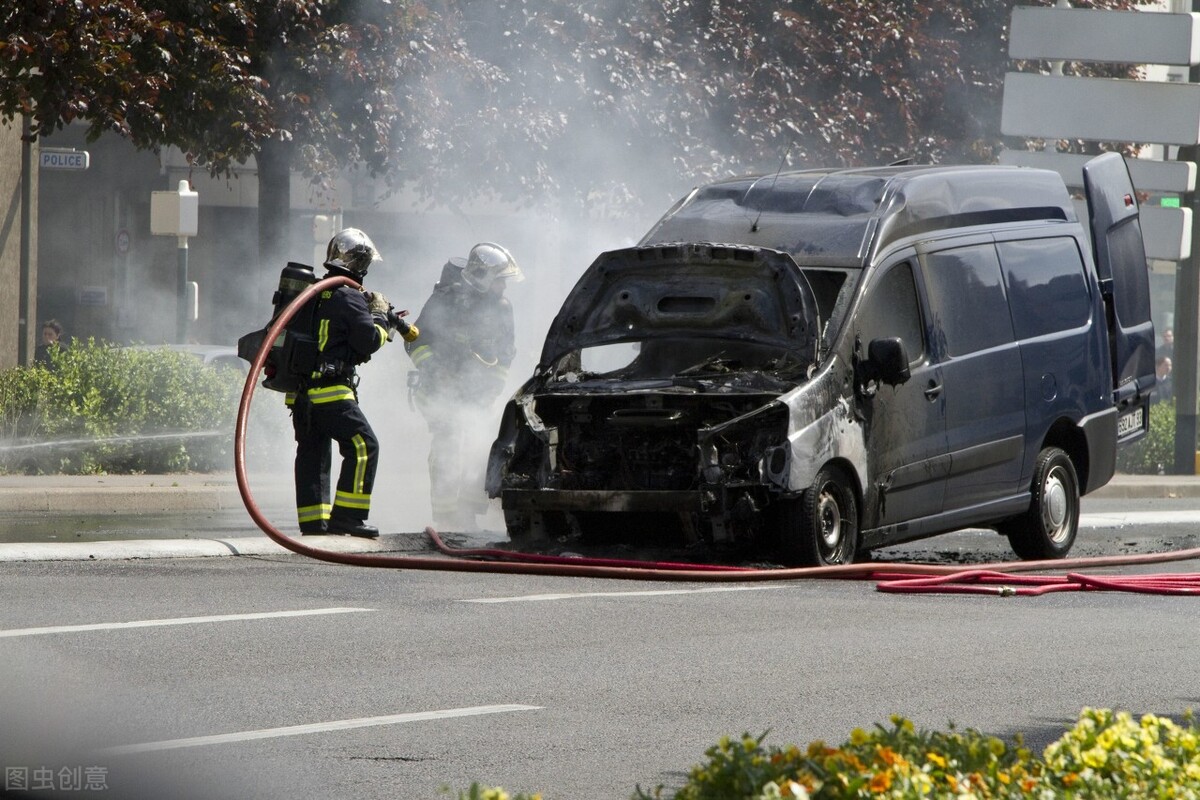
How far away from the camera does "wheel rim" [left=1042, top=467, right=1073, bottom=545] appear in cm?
1112

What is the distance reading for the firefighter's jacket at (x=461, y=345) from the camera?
40.5 feet

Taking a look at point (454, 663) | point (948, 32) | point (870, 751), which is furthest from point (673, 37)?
point (870, 751)

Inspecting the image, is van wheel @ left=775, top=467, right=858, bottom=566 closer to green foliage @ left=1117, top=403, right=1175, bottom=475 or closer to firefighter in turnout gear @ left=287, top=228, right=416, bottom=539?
firefighter in turnout gear @ left=287, top=228, right=416, bottom=539

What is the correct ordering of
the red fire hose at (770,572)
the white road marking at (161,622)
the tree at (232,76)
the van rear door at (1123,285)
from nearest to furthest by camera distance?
1. the white road marking at (161,622)
2. the red fire hose at (770,572)
3. the van rear door at (1123,285)
4. the tree at (232,76)

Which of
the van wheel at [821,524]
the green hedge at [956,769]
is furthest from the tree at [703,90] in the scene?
the green hedge at [956,769]

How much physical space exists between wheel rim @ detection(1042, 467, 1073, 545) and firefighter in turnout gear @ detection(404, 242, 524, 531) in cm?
332

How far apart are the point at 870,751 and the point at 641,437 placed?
19.4ft

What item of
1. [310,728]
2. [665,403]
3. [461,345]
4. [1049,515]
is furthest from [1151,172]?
[310,728]

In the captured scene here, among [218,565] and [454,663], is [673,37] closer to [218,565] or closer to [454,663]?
[218,565]

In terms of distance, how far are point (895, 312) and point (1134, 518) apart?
540 cm

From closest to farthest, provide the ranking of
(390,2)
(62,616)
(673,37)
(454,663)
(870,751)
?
(870,751)
(454,663)
(62,616)
(390,2)
(673,37)

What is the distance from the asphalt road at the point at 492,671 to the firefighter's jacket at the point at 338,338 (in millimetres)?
1147

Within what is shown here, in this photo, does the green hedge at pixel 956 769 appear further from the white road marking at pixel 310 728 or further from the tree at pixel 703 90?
the tree at pixel 703 90

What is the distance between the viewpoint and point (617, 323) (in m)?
10.4
